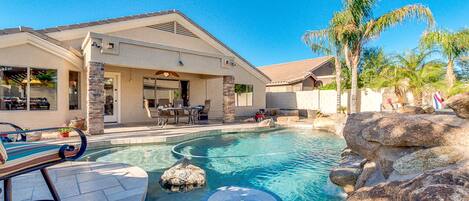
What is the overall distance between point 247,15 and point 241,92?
718 centimetres

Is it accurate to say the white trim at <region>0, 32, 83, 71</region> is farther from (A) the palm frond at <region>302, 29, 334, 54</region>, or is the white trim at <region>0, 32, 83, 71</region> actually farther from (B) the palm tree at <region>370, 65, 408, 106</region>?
(B) the palm tree at <region>370, 65, 408, 106</region>

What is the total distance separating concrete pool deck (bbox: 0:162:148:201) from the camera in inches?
146

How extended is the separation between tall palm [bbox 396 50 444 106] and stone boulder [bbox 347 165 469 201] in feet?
44.5

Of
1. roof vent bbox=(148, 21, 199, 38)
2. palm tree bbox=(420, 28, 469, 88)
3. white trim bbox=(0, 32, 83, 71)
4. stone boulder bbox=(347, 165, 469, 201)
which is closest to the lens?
stone boulder bbox=(347, 165, 469, 201)

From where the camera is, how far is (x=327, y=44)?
16.5 m

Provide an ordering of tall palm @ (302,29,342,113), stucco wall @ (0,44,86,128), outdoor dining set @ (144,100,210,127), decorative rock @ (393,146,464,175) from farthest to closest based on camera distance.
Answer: tall palm @ (302,29,342,113) < outdoor dining set @ (144,100,210,127) < stucco wall @ (0,44,86,128) < decorative rock @ (393,146,464,175)

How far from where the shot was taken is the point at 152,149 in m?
8.17

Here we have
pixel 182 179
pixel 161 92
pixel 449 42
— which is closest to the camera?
pixel 182 179

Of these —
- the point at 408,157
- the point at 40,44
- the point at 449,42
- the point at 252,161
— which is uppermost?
the point at 449,42

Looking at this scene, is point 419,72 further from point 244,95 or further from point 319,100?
point 244,95

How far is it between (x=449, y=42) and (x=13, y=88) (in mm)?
21280

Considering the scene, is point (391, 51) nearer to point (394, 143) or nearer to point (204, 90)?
point (204, 90)

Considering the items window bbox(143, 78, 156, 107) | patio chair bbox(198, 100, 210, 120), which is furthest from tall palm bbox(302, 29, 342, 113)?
window bbox(143, 78, 156, 107)

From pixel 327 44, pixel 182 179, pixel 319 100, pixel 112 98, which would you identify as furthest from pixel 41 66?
pixel 319 100
